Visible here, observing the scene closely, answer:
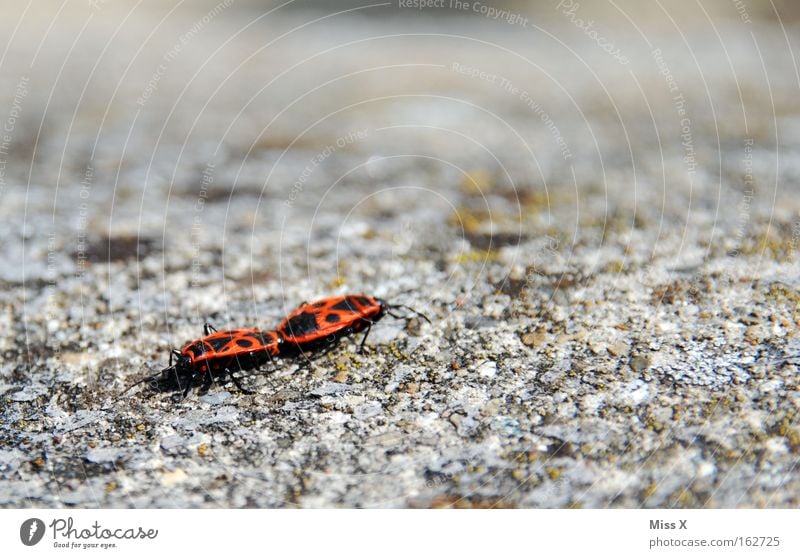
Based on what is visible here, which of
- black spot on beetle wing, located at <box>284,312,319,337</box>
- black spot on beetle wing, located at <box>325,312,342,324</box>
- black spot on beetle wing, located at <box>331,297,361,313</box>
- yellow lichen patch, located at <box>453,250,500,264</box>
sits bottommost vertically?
black spot on beetle wing, located at <box>284,312,319,337</box>

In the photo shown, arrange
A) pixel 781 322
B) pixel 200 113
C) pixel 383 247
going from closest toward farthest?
pixel 781 322
pixel 383 247
pixel 200 113

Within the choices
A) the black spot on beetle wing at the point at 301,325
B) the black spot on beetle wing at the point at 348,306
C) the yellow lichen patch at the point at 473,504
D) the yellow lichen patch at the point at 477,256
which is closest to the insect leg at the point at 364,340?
the black spot on beetle wing at the point at 348,306

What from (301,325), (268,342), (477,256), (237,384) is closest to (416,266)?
(477,256)

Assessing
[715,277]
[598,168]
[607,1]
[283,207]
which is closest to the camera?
[715,277]

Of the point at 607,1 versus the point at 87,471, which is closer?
the point at 87,471

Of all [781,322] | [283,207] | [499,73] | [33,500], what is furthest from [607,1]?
[33,500]
